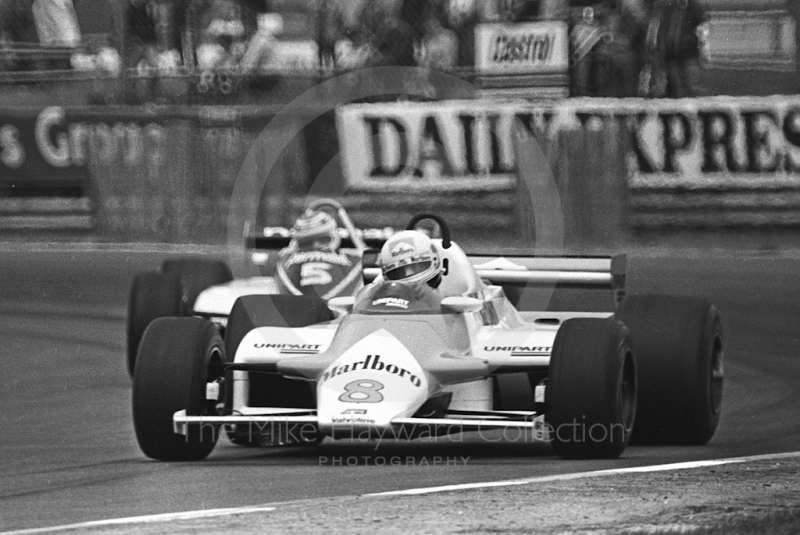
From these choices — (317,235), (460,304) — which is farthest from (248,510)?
(317,235)

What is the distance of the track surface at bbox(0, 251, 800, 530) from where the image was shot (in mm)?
7008

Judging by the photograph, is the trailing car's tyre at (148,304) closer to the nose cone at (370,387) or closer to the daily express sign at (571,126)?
the nose cone at (370,387)

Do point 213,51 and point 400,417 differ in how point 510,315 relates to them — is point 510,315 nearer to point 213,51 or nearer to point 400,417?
point 400,417

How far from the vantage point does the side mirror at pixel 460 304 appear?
8.42 metres

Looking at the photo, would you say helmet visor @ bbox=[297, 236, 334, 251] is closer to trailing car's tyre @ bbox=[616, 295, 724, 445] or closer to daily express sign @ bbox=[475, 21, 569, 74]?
trailing car's tyre @ bbox=[616, 295, 724, 445]

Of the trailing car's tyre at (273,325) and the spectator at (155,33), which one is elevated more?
the spectator at (155,33)

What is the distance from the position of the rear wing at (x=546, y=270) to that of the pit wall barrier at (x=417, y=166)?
859 centimetres

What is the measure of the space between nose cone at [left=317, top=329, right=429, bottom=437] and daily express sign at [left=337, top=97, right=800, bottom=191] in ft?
37.4

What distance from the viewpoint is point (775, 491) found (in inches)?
244

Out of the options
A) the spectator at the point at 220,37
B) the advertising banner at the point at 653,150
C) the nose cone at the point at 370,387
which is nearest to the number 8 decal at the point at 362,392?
the nose cone at the point at 370,387

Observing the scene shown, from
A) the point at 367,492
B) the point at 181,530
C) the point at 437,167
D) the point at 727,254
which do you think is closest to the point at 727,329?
the point at 727,254

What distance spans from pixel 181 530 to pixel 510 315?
430 cm

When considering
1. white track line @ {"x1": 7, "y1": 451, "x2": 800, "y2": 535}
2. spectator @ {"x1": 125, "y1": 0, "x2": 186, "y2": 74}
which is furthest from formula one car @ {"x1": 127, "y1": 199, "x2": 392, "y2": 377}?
spectator @ {"x1": 125, "y1": 0, "x2": 186, "y2": 74}

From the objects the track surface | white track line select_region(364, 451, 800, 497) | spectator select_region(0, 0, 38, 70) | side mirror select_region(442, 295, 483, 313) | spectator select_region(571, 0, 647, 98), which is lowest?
the track surface
